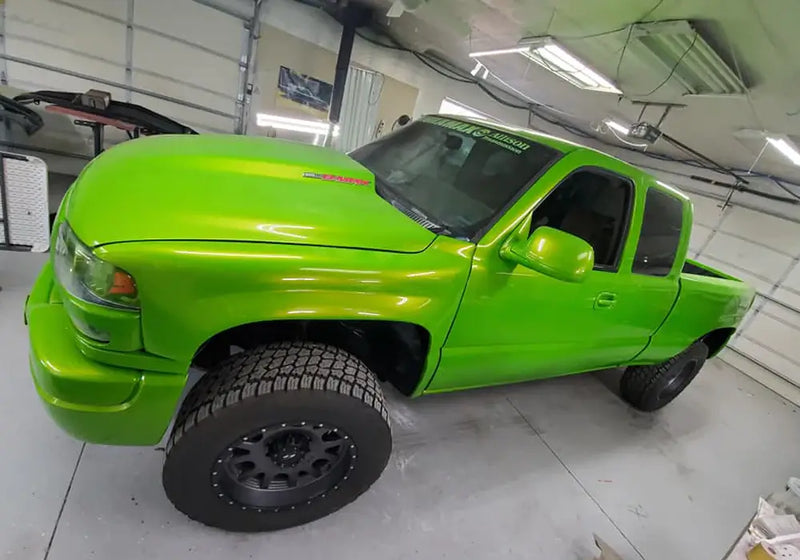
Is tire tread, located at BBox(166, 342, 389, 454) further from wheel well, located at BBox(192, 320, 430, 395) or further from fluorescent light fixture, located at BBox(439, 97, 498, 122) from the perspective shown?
fluorescent light fixture, located at BBox(439, 97, 498, 122)

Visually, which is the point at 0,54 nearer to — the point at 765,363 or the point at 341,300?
the point at 341,300

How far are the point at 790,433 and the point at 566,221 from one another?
13.8ft

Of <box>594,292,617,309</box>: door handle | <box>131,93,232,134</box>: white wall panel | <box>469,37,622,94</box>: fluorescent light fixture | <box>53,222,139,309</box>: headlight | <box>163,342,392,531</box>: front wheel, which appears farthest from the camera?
<box>131,93,232,134</box>: white wall panel

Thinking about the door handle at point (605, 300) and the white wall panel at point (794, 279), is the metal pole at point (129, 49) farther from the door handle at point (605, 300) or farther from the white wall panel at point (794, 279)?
the white wall panel at point (794, 279)

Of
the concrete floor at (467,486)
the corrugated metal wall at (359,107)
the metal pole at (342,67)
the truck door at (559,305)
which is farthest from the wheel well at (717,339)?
the corrugated metal wall at (359,107)

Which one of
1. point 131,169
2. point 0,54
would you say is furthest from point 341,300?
point 0,54

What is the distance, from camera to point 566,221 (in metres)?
1.99

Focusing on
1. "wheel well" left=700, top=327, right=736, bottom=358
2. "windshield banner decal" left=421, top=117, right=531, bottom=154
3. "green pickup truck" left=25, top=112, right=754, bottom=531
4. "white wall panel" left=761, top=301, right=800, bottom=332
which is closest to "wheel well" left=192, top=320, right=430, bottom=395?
"green pickup truck" left=25, top=112, right=754, bottom=531

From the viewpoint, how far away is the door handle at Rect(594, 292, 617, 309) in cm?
201

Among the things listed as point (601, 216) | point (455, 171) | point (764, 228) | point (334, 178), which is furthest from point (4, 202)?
point (764, 228)

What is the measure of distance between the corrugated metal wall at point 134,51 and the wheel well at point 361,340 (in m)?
5.85

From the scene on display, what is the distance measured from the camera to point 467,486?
2.03 m

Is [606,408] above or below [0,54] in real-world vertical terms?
below

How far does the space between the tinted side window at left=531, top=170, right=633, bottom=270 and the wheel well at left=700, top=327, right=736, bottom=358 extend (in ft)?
6.15
